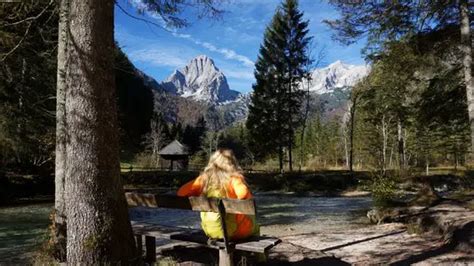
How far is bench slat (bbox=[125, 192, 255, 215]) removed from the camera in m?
4.46

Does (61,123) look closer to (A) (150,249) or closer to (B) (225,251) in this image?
(A) (150,249)

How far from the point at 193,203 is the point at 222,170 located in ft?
1.42

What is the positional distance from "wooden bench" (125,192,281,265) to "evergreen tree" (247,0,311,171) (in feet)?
111

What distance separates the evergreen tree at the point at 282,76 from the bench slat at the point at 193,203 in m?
34.0

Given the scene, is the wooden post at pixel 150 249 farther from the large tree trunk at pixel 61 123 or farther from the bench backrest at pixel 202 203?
the large tree trunk at pixel 61 123

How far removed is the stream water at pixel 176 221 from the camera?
9.95 m

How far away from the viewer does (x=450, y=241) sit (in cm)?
727

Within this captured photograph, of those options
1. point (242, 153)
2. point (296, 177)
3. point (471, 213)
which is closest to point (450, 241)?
point (471, 213)

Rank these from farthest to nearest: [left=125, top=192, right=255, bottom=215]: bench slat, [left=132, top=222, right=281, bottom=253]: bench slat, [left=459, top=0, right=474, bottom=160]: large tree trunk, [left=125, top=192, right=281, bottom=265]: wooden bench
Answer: [left=459, top=0, right=474, bottom=160]: large tree trunk → [left=132, top=222, right=281, bottom=253]: bench slat → [left=125, top=192, right=281, bottom=265]: wooden bench → [left=125, top=192, right=255, bottom=215]: bench slat

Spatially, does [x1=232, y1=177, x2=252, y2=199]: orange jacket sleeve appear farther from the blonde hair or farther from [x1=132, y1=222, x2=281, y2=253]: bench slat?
[x1=132, y1=222, x2=281, y2=253]: bench slat

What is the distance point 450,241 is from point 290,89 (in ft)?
109

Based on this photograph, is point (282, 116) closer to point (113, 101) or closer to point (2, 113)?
point (2, 113)

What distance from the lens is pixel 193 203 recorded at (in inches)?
191

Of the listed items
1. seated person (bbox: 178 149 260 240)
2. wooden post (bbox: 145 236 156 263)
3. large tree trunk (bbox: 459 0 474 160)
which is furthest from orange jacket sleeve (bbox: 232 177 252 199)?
large tree trunk (bbox: 459 0 474 160)
